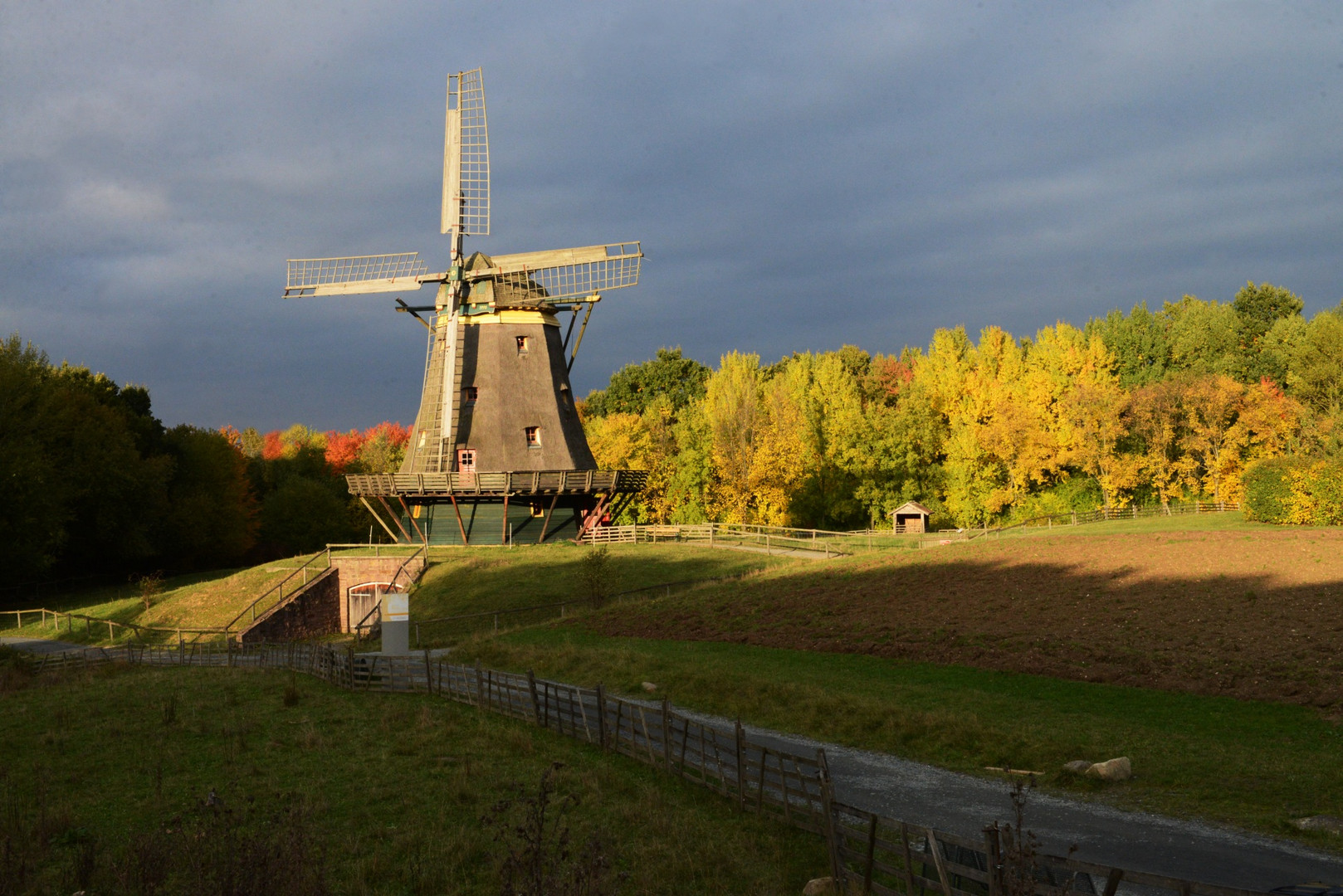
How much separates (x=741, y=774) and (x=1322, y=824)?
690cm

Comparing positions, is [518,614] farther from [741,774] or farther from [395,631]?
[741,774]

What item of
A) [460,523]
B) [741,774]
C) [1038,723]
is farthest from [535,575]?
[741,774]

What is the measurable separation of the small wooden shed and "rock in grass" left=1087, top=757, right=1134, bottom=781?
151 ft

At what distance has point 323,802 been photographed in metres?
13.8

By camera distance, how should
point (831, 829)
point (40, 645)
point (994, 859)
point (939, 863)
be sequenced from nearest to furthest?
point (994, 859) → point (939, 863) → point (831, 829) → point (40, 645)

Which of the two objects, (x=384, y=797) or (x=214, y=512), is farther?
(x=214, y=512)

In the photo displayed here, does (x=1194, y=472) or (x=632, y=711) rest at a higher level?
(x=1194, y=472)

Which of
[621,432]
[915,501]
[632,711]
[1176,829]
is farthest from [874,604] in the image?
[621,432]

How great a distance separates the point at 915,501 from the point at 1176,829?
56.1 m

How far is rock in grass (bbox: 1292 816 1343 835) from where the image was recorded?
1170cm

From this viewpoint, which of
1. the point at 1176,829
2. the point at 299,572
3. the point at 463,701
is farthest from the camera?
the point at 299,572

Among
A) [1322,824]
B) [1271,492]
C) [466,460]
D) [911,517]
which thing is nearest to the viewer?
[1322,824]

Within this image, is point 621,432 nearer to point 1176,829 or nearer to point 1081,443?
point 1081,443

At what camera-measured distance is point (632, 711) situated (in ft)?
55.2
